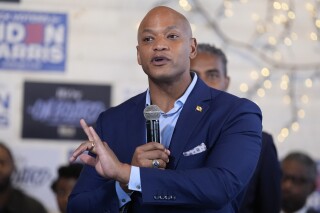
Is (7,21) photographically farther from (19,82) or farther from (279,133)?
(279,133)

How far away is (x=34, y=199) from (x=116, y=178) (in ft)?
13.8

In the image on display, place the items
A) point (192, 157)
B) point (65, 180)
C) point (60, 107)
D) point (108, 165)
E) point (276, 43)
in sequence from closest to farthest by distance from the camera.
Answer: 1. point (108, 165)
2. point (192, 157)
3. point (65, 180)
4. point (60, 107)
5. point (276, 43)

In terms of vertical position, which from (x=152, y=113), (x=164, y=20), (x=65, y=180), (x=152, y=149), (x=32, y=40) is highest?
(x=164, y=20)

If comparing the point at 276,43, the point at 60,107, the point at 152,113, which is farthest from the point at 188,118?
the point at 276,43

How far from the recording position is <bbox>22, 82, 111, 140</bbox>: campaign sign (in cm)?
739

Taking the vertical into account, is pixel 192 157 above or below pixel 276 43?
below

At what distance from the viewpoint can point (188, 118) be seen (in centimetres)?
341

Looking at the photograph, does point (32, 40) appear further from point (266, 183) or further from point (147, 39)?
point (147, 39)

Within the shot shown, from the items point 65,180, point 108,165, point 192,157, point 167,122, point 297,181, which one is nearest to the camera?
point 108,165

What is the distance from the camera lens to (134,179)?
3.13m

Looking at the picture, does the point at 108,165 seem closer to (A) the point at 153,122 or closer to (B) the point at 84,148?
(B) the point at 84,148

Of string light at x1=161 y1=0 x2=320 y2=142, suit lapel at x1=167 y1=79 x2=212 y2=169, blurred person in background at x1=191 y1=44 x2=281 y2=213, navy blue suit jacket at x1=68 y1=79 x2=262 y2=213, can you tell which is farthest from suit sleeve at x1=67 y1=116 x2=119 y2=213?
string light at x1=161 y1=0 x2=320 y2=142

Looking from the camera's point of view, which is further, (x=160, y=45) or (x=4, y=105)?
(x=4, y=105)

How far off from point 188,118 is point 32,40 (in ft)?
14.0
